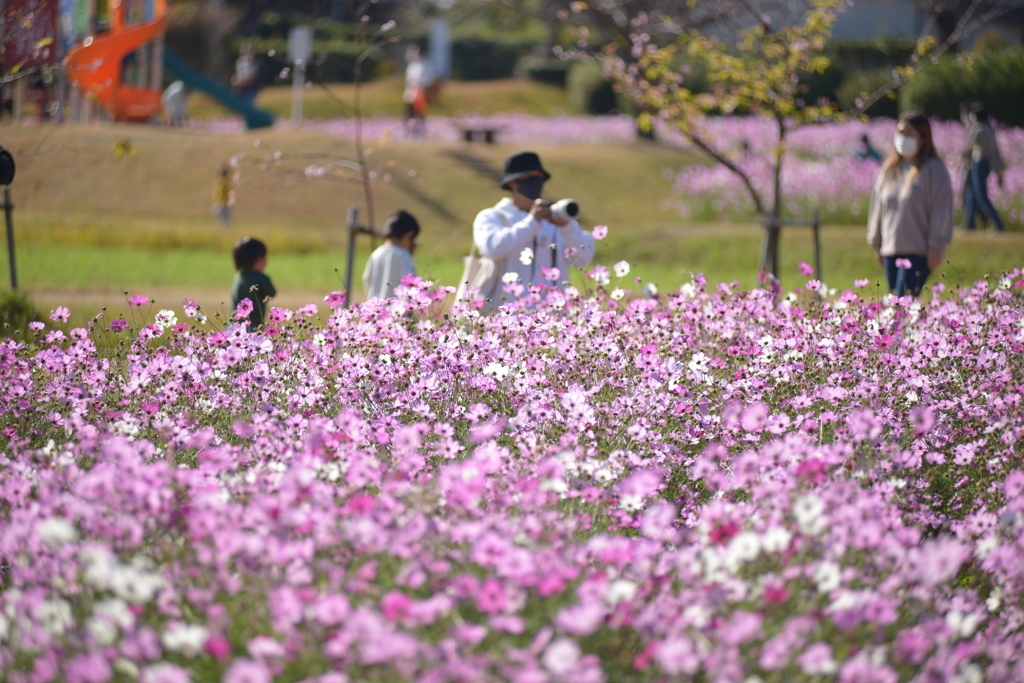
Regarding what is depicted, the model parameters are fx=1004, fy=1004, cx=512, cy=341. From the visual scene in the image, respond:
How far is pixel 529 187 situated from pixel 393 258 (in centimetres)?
108

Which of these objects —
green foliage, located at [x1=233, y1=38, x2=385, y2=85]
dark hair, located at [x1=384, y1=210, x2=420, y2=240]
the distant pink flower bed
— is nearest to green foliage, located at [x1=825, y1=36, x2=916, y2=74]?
the distant pink flower bed

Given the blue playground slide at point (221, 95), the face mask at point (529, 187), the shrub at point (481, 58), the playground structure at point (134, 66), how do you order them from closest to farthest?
the face mask at point (529, 187) < the playground structure at point (134, 66) < the blue playground slide at point (221, 95) < the shrub at point (481, 58)

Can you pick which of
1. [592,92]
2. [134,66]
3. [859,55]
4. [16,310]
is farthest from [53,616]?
[859,55]

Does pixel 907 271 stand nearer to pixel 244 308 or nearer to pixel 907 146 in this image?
pixel 907 146

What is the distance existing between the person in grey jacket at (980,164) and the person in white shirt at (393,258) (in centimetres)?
967

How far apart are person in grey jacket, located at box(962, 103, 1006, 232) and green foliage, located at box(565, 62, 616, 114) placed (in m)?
17.4

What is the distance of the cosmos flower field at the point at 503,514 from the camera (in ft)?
7.57

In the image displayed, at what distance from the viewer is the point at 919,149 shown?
7023 mm

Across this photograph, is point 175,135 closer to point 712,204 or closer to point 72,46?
point 72,46

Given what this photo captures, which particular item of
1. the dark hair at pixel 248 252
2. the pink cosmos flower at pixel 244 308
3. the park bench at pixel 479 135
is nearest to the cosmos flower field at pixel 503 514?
the pink cosmos flower at pixel 244 308

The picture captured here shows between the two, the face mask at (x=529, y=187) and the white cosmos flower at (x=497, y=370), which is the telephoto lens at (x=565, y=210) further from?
the white cosmos flower at (x=497, y=370)

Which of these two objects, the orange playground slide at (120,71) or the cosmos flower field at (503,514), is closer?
the cosmos flower field at (503,514)

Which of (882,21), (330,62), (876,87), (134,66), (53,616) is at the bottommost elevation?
(53,616)

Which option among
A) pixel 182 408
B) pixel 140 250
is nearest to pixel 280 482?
pixel 182 408
